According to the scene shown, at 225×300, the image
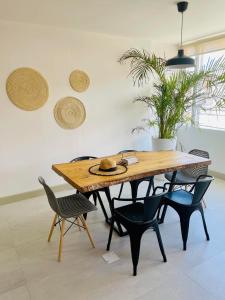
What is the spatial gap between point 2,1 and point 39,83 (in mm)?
1135

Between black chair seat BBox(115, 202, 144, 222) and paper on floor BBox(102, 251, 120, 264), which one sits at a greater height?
black chair seat BBox(115, 202, 144, 222)

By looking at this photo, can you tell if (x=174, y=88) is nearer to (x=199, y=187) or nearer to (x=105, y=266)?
(x=199, y=187)

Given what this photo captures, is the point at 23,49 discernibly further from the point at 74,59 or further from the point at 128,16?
the point at 128,16

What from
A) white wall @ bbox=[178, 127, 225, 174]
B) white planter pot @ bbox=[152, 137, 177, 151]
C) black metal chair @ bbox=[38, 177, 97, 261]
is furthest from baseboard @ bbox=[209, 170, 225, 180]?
black metal chair @ bbox=[38, 177, 97, 261]

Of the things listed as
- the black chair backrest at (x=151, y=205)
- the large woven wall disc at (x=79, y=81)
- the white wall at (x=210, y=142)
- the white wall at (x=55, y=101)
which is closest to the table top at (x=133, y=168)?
the black chair backrest at (x=151, y=205)

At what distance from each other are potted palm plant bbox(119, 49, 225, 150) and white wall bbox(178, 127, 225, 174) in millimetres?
579

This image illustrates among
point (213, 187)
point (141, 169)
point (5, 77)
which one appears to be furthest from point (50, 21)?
point (213, 187)

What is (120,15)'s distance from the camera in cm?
299

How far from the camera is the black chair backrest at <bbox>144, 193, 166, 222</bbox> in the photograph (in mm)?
1887

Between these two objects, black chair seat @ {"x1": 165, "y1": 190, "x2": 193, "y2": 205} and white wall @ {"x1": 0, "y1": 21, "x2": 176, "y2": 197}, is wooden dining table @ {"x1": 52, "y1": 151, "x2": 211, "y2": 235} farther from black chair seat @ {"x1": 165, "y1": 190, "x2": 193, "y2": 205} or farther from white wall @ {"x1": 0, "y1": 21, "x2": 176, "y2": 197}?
white wall @ {"x1": 0, "y1": 21, "x2": 176, "y2": 197}

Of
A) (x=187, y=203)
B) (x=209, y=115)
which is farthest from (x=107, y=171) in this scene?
(x=209, y=115)

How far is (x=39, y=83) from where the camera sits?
11.4 feet

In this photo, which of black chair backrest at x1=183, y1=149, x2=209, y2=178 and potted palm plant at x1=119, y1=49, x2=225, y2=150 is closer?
black chair backrest at x1=183, y1=149, x2=209, y2=178

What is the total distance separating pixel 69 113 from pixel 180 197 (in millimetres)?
2173
